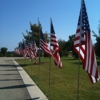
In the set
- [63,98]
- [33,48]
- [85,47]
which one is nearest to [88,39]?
[85,47]

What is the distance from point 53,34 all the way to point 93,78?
4196 millimetres

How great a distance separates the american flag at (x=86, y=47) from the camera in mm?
6988

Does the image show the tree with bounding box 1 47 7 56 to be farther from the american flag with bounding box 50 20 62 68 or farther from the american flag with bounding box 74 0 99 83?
the american flag with bounding box 74 0 99 83

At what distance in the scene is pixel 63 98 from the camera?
9.60 metres

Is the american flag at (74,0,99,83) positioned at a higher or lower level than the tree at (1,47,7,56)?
lower

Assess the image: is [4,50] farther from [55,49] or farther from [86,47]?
[86,47]

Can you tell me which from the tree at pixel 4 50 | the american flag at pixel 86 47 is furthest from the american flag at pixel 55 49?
the tree at pixel 4 50

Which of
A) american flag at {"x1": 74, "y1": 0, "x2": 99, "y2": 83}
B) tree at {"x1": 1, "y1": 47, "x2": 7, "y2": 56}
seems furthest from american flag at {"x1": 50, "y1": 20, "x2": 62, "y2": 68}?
Result: tree at {"x1": 1, "y1": 47, "x2": 7, "y2": 56}

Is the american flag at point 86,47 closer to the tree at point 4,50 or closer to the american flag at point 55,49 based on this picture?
the american flag at point 55,49

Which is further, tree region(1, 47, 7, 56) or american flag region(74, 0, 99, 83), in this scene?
tree region(1, 47, 7, 56)

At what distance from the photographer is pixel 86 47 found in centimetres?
712

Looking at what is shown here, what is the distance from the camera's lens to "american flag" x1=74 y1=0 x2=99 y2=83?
22.9 ft

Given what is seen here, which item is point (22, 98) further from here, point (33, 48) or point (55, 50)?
point (33, 48)

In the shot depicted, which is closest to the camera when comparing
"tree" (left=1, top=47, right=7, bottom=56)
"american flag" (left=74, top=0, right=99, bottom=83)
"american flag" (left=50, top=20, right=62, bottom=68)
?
"american flag" (left=74, top=0, right=99, bottom=83)
